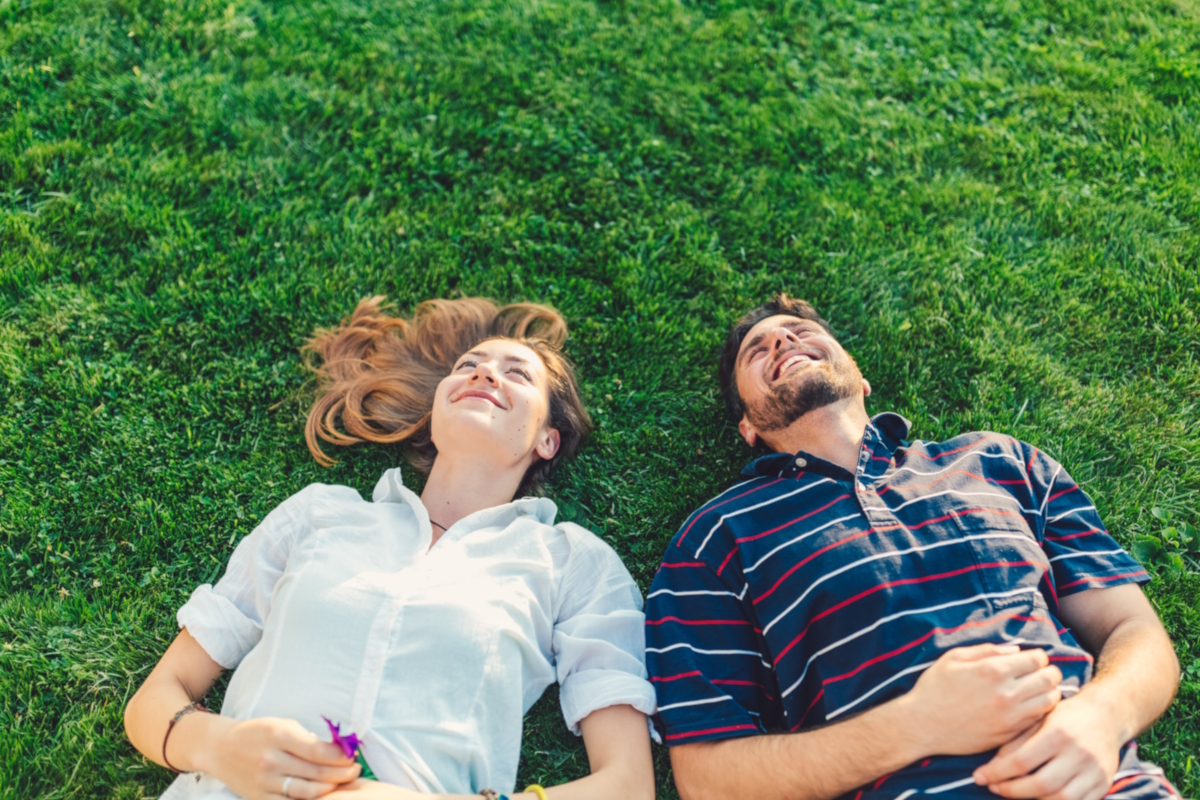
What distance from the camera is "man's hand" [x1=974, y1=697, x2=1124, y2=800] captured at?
2.83 meters

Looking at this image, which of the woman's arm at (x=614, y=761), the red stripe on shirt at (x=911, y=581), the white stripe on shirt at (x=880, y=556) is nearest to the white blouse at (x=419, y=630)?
the woman's arm at (x=614, y=761)

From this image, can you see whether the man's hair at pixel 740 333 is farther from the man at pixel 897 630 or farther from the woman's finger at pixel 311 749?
the woman's finger at pixel 311 749

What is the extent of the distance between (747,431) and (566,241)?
1981 mm

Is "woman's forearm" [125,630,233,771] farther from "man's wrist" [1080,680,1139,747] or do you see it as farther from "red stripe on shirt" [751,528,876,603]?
"man's wrist" [1080,680,1139,747]

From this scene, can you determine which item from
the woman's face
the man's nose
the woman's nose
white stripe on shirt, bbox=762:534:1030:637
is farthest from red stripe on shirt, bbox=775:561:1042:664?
the woman's nose

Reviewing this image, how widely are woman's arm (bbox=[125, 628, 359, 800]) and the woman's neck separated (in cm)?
126

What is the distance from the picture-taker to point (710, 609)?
3521mm

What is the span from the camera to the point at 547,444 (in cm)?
448

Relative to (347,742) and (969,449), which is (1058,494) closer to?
(969,449)

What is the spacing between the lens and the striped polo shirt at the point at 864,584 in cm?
324

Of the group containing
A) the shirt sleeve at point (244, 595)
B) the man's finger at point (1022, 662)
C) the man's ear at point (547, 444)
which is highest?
the man's finger at point (1022, 662)

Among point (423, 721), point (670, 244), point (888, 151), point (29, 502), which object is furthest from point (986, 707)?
point (29, 502)

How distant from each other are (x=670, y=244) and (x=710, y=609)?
2.79 metres

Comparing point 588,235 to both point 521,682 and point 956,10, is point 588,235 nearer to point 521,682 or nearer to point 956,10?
point 521,682
